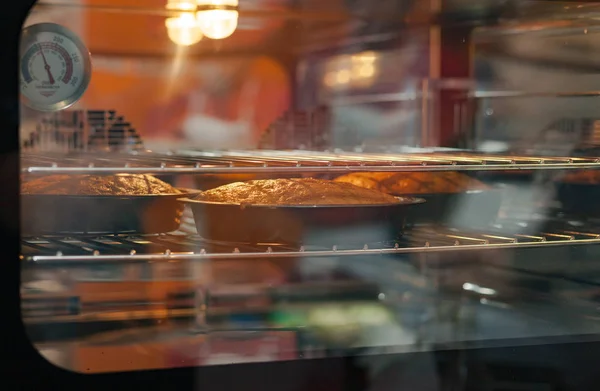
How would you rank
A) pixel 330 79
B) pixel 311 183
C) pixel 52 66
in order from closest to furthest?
pixel 52 66 → pixel 311 183 → pixel 330 79

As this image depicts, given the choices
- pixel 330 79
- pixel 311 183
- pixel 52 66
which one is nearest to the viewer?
pixel 52 66

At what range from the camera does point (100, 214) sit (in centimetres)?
120

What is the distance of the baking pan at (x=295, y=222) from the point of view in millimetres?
1237

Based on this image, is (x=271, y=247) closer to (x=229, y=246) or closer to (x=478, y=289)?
(x=229, y=246)

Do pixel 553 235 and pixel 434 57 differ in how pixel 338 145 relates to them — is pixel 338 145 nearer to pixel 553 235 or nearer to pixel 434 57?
pixel 434 57

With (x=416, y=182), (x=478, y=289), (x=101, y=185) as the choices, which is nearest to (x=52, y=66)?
(x=101, y=185)

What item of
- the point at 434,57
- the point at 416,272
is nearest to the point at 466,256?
the point at 416,272

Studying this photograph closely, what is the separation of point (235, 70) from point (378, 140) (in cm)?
33

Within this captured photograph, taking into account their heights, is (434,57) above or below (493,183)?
above

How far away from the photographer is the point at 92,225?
1.20 meters

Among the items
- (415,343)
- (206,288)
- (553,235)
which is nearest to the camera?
(415,343)

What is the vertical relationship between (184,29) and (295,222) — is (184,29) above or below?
above

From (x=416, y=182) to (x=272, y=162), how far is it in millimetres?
382

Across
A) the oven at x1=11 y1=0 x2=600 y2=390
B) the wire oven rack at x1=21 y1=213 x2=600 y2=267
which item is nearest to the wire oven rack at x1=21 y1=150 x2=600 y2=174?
the oven at x1=11 y1=0 x2=600 y2=390
